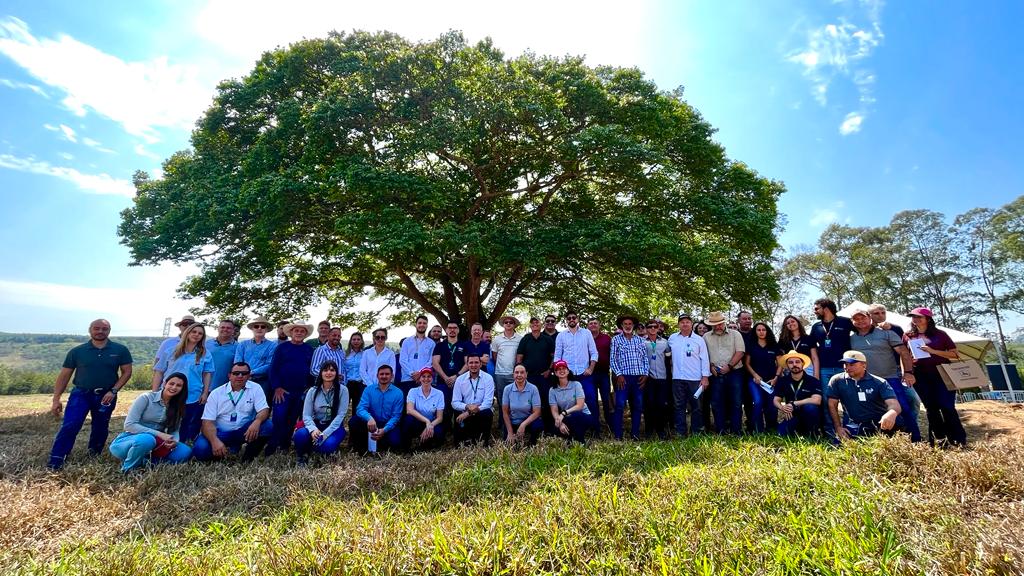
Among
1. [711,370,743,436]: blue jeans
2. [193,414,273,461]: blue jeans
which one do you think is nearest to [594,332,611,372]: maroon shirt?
[711,370,743,436]: blue jeans

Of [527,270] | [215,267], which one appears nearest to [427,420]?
[527,270]

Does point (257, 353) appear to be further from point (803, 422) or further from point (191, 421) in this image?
point (803, 422)

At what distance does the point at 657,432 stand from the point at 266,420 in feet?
18.0

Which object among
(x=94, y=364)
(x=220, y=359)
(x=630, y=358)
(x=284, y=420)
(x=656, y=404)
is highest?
(x=630, y=358)

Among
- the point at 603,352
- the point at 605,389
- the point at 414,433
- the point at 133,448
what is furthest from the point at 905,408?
the point at 133,448

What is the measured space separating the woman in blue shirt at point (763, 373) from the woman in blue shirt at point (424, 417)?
445 centimetres

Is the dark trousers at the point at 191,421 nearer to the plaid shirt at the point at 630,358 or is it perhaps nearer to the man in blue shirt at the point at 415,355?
the man in blue shirt at the point at 415,355

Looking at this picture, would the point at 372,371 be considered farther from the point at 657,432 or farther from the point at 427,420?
the point at 657,432

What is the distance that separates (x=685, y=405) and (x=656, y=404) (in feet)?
1.47

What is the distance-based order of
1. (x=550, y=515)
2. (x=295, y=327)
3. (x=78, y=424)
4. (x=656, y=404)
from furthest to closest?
(x=656, y=404), (x=295, y=327), (x=78, y=424), (x=550, y=515)

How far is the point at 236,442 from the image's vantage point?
550 cm

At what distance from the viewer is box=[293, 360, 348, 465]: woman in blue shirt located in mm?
5422

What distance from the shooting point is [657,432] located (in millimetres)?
6730

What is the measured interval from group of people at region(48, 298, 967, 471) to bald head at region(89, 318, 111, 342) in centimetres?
2
